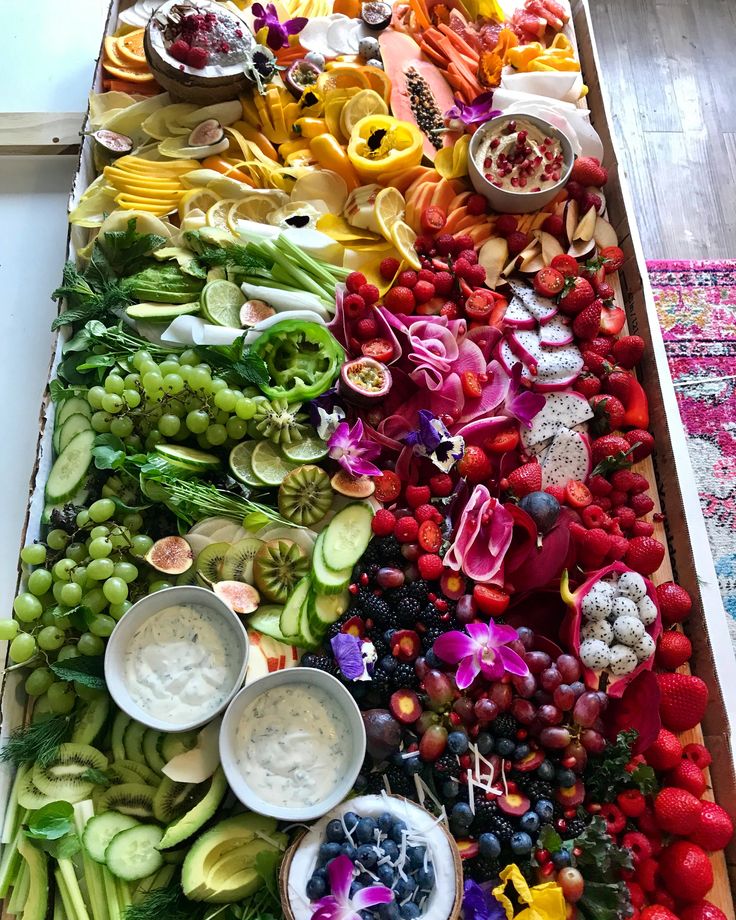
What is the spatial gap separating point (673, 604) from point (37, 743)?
1502 millimetres

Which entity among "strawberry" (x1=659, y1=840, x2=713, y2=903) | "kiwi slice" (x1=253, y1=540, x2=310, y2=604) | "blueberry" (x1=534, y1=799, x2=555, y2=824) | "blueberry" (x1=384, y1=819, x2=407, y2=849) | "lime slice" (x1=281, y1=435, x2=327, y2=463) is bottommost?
"strawberry" (x1=659, y1=840, x2=713, y2=903)

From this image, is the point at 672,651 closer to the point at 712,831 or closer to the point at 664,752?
the point at 664,752

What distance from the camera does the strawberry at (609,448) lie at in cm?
188

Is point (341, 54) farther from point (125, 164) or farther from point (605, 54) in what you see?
point (605, 54)

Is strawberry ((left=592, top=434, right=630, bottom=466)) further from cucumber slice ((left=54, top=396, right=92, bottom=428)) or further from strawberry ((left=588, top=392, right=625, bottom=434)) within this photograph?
cucumber slice ((left=54, top=396, right=92, bottom=428))

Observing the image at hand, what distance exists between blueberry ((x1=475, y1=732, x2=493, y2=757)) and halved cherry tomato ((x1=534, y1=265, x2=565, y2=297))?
1.28 m

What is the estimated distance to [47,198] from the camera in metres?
2.49

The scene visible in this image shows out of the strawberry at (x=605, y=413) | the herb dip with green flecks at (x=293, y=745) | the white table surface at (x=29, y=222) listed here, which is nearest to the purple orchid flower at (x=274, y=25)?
the white table surface at (x=29, y=222)

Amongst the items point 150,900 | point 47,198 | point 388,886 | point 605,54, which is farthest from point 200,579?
point 605,54

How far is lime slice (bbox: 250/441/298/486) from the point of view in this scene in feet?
5.80

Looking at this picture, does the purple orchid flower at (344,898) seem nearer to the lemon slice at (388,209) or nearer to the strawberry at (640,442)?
the strawberry at (640,442)

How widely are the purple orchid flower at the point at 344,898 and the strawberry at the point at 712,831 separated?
0.70 metres

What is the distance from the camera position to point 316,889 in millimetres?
1281

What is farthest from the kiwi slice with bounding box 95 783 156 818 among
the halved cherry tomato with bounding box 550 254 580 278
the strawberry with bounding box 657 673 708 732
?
the halved cherry tomato with bounding box 550 254 580 278
